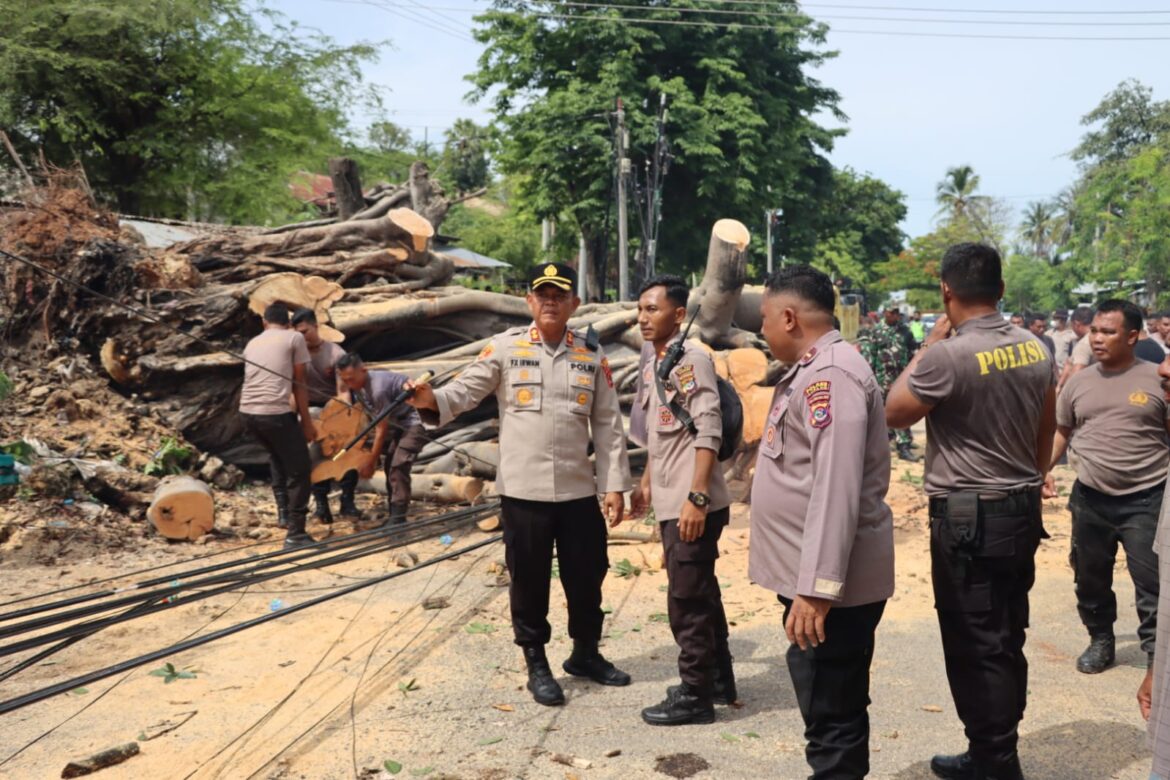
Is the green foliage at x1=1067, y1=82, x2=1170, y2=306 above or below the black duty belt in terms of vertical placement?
above

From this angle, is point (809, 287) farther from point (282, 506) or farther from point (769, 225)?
point (769, 225)

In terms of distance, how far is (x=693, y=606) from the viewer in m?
4.06

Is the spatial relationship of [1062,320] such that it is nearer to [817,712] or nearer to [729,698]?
[729,698]

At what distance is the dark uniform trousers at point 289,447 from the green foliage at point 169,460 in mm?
1349

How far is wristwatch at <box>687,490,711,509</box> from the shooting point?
4.01 metres

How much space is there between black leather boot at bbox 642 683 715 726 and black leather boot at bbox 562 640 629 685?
1.57ft

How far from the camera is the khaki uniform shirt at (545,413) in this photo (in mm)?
4316

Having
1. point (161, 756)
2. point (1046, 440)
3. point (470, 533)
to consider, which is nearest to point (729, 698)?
point (1046, 440)

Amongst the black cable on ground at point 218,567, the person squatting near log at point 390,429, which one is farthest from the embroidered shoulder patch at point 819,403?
the person squatting near log at point 390,429

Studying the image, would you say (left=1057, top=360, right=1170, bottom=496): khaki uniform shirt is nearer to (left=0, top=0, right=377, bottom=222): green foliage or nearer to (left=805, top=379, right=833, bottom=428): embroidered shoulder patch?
(left=805, top=379, right=833, bottom=428): embroidered shoulder patch

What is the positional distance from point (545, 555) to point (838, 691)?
1.78m

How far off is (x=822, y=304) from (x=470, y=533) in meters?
5.31

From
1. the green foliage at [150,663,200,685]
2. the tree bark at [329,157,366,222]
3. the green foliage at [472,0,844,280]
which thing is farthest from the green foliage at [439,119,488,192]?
the green foliage at [150,663,200,685]

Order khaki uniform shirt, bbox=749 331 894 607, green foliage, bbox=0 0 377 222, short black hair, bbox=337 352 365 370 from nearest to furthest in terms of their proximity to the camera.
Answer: khaki uniform shirt, bbox=749 331 894 607 < short black hair, bbox=337 352 365 370 < green foliage, bbox=0 0 377 222
